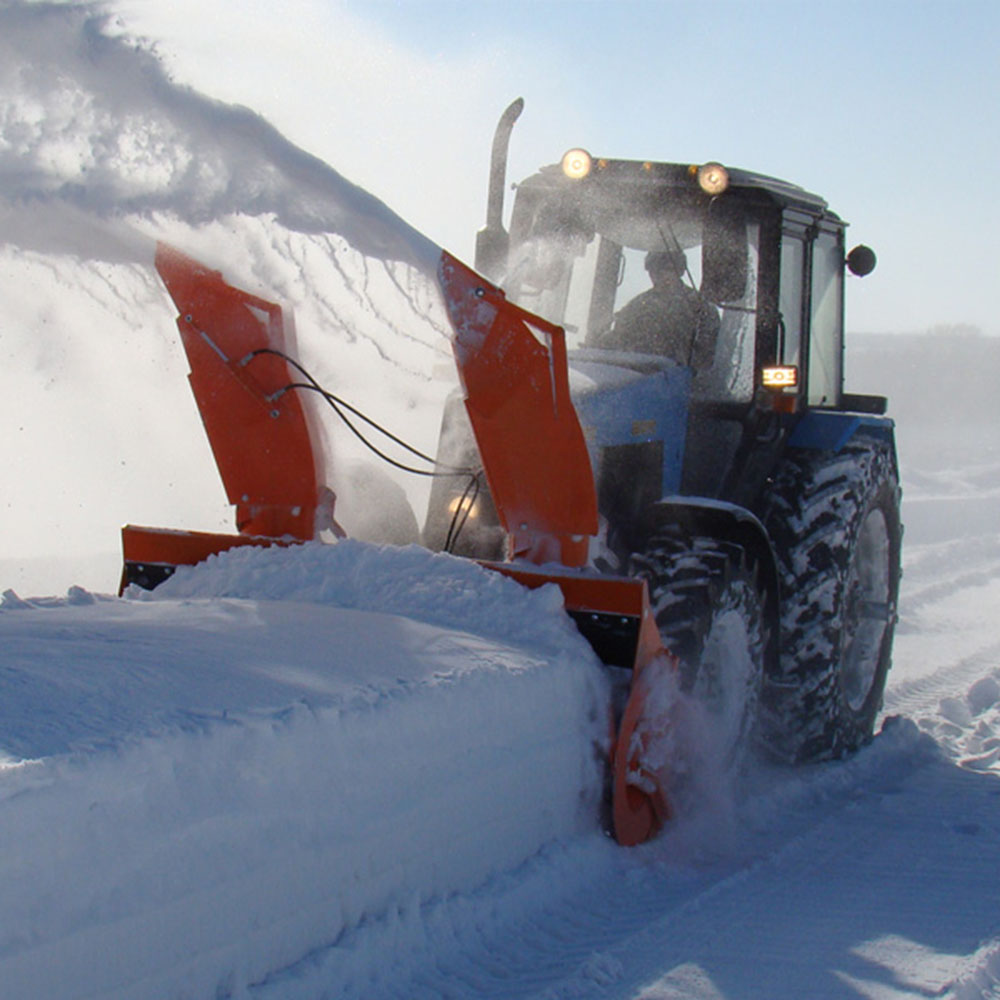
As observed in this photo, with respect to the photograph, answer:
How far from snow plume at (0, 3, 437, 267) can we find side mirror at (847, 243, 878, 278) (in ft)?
9.65

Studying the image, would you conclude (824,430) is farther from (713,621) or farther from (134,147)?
(134,147)

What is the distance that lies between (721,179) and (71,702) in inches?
139

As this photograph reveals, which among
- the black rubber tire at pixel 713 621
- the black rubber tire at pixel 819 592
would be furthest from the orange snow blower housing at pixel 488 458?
the black rubber tire at pixel 819 592

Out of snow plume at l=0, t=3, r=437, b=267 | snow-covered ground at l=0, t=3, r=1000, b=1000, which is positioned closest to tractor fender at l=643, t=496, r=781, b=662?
snow-covered ground at l=0, t=3, r=1000, b=1000

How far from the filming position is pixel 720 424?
17.2 ft

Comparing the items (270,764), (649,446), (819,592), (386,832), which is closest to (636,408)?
(649,446)

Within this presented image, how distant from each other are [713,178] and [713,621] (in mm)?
1890

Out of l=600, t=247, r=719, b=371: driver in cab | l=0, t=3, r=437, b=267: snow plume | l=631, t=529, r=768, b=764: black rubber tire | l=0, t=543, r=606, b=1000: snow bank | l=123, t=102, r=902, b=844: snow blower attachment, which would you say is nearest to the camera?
l=0, t=543, r=606, b=1000: snow bank

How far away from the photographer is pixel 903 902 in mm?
3381

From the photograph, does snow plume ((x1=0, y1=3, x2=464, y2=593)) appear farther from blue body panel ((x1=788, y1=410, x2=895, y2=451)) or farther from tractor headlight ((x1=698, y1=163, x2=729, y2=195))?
blue body panel ((x1=788, y1=410, x2=895, y2=451))

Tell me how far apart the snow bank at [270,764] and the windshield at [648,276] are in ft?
6.05

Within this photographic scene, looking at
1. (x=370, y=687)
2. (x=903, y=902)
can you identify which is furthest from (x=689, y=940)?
(x=370, y=687)

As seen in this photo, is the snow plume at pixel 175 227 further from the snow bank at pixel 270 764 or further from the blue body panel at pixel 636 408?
the snow bank at pixel 270 764

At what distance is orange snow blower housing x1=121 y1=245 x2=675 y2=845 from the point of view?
3.60 metres
